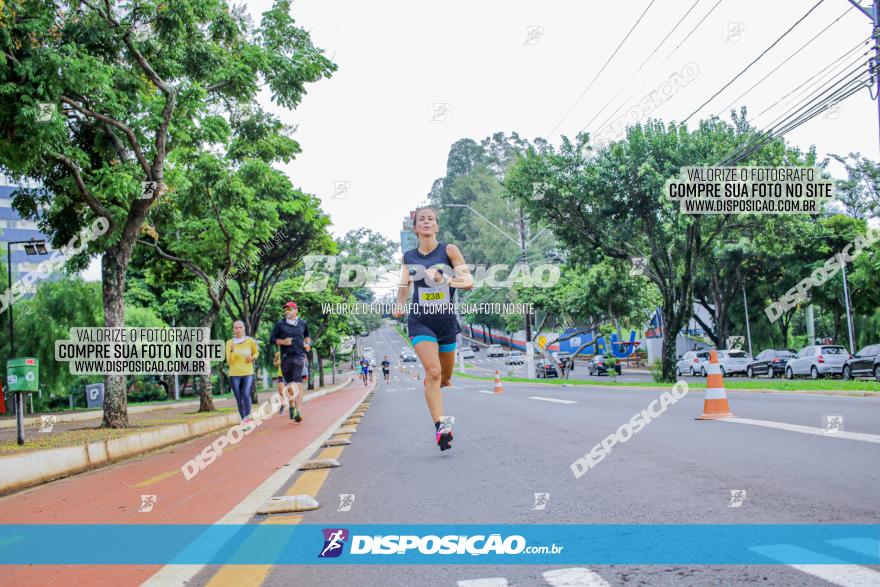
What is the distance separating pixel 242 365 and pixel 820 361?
80.2 ft

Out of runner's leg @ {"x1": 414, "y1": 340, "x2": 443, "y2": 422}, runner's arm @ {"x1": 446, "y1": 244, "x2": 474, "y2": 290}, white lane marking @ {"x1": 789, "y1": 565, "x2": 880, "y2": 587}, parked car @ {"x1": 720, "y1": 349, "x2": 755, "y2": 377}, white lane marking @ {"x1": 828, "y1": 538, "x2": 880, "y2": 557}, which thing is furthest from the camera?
parked car @ {"x1": 720, "y1": 349, "x2": 755, "y2": 377}

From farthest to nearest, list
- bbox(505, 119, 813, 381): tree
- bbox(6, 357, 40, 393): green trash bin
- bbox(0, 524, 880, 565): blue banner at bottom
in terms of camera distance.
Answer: bbox(505, 119, 813, 381): tree
bbox(6, 357, 40, 393): green trash bin
bbox(0, 524, 880, 565): blue banner at bottom

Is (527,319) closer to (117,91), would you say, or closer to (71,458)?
(117,91)

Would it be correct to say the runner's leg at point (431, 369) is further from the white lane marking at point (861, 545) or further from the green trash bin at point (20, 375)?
the green trash bin at point (20, 375)

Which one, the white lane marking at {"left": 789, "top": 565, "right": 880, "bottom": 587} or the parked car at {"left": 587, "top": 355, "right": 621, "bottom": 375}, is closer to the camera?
the white lane marking at {"left": 789, "top": 565, "right": 880, "bottom": 587}

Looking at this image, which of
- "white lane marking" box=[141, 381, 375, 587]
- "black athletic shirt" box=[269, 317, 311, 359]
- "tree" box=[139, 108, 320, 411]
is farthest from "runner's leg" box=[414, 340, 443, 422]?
"tree" box=[139, 108, 320, 411]

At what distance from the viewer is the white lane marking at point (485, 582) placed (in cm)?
311

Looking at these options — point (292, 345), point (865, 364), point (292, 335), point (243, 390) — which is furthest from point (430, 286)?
point (865, 364)

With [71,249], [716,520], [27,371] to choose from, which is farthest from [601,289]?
[716,520]

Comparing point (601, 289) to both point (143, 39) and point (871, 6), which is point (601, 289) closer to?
point (871, 6)

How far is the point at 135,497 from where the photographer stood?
20.1ft

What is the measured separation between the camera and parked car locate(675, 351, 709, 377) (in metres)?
41.8

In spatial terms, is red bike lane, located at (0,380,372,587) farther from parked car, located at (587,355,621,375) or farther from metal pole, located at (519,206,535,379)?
parked car, located at (587,355,621,375)

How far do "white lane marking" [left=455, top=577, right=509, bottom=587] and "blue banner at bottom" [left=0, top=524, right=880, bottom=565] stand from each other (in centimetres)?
26
